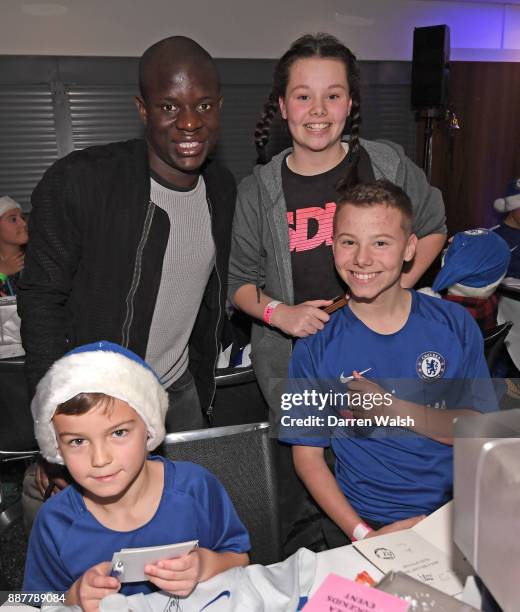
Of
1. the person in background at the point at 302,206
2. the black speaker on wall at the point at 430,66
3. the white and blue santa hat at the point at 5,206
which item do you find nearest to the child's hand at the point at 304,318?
the person in background at the point at 302,206

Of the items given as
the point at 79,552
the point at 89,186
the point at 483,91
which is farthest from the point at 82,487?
the point at 483,91

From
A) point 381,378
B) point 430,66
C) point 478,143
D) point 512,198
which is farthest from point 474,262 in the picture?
point 478,143

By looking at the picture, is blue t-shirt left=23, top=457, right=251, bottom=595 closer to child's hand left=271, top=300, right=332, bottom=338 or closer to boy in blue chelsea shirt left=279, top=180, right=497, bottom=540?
boy in blue chelsea shirt left=279, top=180, right=497, bottom=540

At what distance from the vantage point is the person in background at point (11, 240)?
3.90 meters

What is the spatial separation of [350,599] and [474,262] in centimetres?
232

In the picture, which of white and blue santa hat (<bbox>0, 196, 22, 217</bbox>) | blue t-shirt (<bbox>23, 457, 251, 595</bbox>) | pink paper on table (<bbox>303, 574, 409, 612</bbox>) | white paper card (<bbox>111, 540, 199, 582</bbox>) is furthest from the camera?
white and blue santa hat (<bbox>0, 196, 22, 217</bbox>)

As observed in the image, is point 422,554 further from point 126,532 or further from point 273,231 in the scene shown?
point 273,231

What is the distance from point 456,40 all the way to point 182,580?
687cm

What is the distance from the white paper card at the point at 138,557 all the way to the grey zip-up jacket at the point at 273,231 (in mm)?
953

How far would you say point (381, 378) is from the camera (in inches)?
73.4

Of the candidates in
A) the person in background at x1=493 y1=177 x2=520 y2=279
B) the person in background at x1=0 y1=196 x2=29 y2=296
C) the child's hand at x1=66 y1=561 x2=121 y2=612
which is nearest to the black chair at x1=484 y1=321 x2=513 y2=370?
the child's hand at x1=66 y1=561 x2=121 y2=612

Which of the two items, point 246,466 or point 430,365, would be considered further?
point 430,365

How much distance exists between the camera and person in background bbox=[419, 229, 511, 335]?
3.03m

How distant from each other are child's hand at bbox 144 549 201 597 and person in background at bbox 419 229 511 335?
2132mm
